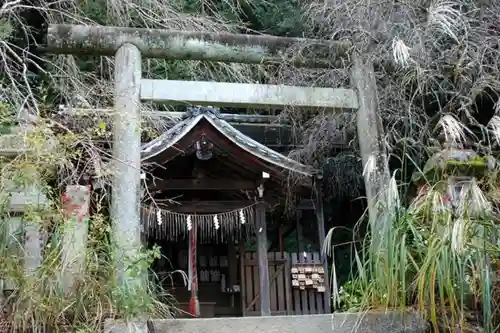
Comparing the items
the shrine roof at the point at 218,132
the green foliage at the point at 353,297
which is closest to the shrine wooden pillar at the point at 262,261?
the shrine roof at the point at 218,132

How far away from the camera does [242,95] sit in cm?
504

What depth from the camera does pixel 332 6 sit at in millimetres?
6750

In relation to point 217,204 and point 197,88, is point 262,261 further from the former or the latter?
point 197,88

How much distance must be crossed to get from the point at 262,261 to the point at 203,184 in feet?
4.49

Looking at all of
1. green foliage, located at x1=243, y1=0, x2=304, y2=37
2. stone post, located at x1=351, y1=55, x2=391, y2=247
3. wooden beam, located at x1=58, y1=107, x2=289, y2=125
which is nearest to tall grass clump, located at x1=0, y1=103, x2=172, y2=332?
wooden beam, located at x1=58, y1=107, x2=289, y2=125

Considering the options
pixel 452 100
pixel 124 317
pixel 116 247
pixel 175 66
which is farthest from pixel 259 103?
pixel 175 66

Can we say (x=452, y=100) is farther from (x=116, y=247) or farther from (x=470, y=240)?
(x=116, y=247)

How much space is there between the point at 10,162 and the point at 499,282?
3450 millimetres

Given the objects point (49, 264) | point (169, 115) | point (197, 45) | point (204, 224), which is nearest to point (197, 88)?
point (197, 45)

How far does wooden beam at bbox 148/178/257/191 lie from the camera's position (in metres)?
8.34

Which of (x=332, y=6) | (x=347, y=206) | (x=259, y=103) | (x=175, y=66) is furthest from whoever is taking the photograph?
(x=347, y=206)

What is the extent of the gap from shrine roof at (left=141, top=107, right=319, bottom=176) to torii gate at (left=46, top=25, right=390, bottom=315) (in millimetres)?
2555

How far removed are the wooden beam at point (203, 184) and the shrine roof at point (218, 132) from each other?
2.39 ft

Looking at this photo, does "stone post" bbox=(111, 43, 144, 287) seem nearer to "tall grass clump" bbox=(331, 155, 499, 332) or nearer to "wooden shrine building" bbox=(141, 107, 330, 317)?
"tall grass clump" bbox=(331, 155, 499, 332)
